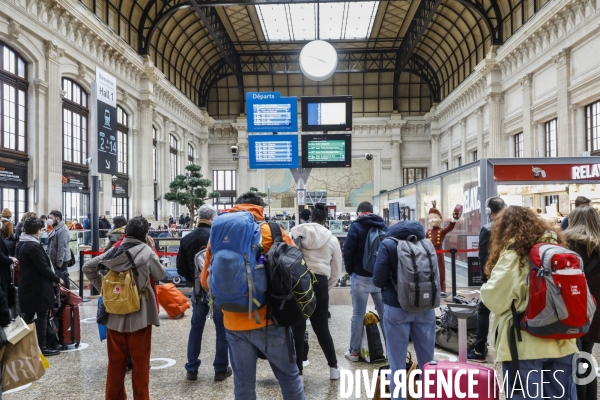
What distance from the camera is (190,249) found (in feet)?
15.2

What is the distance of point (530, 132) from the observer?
21.5 meters

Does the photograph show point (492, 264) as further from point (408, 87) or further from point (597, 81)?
point (408, 87)

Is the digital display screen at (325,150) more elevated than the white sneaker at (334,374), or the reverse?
the digital display screen at (325,150)

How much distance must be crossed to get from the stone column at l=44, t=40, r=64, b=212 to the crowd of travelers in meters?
11.9

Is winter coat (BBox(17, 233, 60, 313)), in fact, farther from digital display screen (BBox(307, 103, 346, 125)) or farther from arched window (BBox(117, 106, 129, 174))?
arched window (BBox(117, 106, 129, 174))

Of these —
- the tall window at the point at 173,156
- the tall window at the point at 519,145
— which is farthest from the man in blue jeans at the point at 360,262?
the tall window at the point at 173,156

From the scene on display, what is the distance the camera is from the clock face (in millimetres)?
18062

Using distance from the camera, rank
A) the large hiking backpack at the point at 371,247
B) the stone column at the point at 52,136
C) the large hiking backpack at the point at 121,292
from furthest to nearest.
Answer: the stone column at the point at 52,136
the large hiking backpack at the point at 371,247
the large hiking backpack at the point at 121,292

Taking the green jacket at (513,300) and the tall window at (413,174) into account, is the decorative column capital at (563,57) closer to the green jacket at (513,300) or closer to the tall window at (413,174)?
the green jacket at (513,300)

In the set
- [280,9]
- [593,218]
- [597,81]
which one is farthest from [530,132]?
[593,218]

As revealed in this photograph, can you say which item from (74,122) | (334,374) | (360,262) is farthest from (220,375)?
(74,122)

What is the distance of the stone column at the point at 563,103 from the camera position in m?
18.1

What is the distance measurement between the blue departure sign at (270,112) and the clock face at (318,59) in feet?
22.4

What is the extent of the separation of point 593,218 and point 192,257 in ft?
11.3
